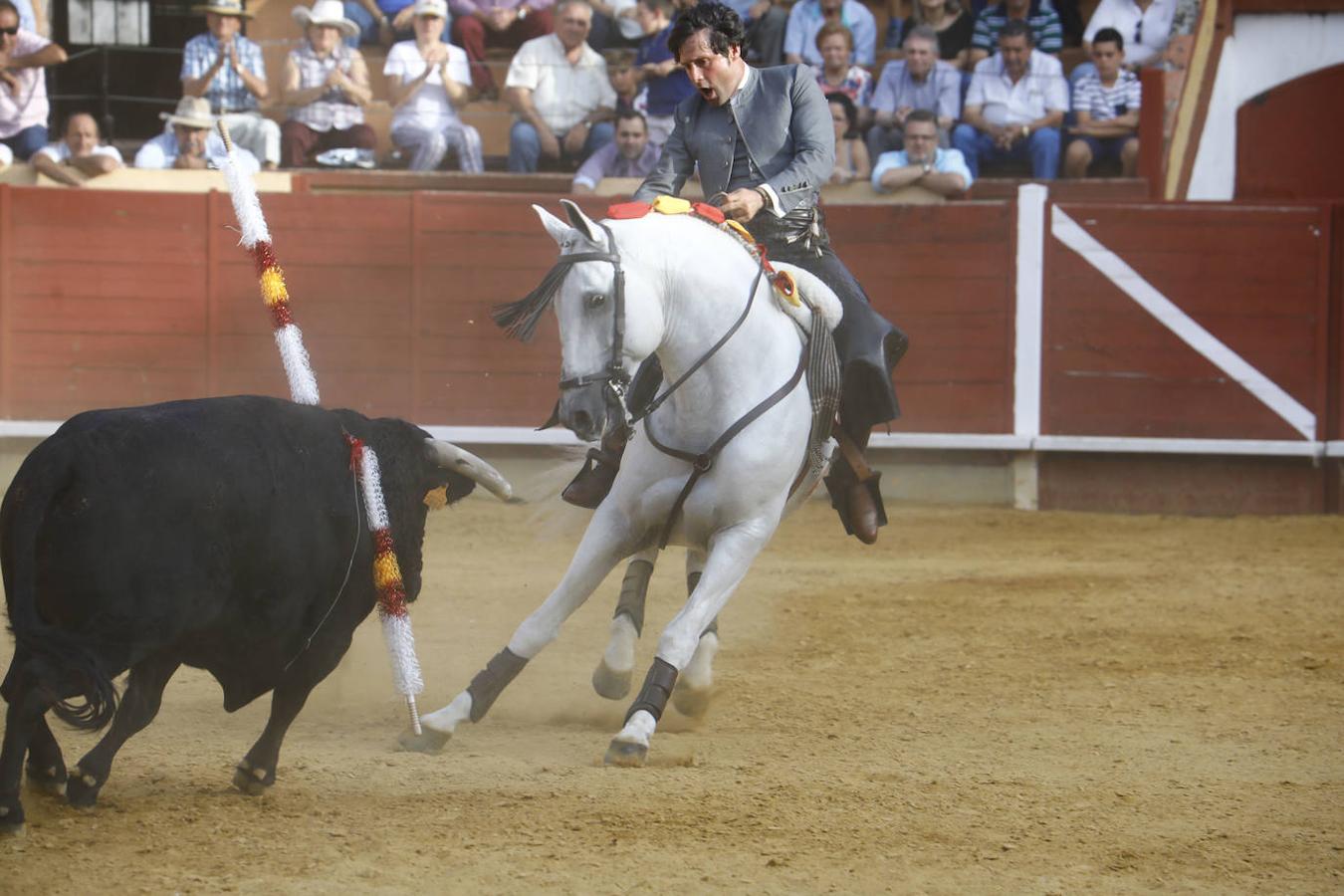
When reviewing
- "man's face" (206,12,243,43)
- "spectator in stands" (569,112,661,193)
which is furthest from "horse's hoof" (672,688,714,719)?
"man's face" (206,12,243,43)

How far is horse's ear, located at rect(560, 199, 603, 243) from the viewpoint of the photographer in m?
4.09

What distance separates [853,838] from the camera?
12.6 feet

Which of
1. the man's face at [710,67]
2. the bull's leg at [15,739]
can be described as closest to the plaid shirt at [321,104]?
the man's face at [710,67]

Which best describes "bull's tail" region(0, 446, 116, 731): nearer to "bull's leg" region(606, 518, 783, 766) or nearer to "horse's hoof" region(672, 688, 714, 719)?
"bull's leg" region(606, 518, 783, 766)

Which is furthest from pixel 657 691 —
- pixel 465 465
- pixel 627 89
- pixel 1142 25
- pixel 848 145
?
pixel 1142 25

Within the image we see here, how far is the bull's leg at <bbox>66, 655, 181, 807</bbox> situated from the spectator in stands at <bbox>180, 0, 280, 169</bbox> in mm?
7233

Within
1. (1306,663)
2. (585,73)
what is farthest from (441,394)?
(1306,663)

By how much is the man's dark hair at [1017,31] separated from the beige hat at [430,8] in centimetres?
348

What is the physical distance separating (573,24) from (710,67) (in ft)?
20.3

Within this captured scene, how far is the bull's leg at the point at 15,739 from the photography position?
354cm

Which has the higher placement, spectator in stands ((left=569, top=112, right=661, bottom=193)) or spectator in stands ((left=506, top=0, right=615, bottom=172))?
spectator in stands ((left=506, top=0, right=615, bottom=172))

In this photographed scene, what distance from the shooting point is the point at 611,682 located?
5.05 metres

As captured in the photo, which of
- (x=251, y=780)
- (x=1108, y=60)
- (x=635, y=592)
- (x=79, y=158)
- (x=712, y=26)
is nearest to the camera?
(x=251, y=780)

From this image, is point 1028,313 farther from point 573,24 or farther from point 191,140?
point 191,140
